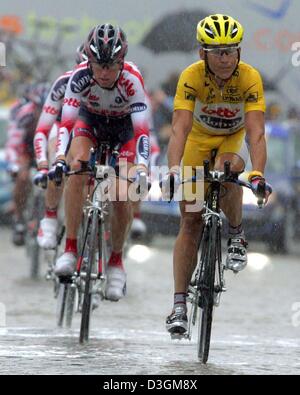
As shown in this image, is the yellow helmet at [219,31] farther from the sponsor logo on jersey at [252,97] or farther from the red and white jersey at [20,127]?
the red and white jersey at [20,127]

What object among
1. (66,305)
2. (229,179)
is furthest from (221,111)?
(66,305)

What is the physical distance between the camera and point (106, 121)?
38.2 ft

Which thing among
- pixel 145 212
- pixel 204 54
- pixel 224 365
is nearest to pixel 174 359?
pixel 224 365

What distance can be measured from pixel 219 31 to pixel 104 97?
1.53 meters

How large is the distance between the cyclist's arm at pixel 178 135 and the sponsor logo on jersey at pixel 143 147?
3.16ft

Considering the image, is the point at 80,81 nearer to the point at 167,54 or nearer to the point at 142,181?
the point at 142,181

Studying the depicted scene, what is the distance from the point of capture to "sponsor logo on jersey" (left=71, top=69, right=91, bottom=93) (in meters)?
11.3

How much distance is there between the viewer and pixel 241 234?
10.4m

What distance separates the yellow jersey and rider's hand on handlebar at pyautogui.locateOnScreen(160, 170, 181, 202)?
1.97 ft

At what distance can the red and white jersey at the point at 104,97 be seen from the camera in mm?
11258

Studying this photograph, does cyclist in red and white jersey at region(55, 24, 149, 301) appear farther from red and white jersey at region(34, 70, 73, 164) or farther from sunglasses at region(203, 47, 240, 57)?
red and white jersey at region(34, 70, 73, 164)

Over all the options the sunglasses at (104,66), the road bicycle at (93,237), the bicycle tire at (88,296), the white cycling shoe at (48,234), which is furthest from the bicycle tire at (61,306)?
the sunglasses at (104,66)

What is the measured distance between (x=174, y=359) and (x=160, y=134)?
13.0m
